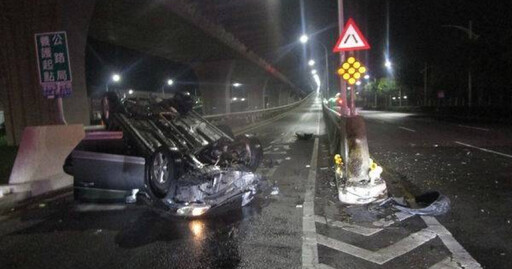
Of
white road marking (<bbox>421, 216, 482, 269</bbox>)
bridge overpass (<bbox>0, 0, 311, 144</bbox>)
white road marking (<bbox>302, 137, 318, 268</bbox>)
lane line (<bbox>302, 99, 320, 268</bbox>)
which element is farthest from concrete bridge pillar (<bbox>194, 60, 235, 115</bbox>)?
white road marking (<bbox>421, 216, 482, 269</bbox>)

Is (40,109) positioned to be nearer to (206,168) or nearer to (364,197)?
(206,168)

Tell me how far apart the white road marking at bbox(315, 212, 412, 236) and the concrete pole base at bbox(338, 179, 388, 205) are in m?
0.68

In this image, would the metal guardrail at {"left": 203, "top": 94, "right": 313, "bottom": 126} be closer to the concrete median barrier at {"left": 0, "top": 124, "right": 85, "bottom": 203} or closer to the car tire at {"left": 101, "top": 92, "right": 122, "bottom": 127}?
the concrete median barrier at {"left": 0, "top": 124, "right": 85, "bottom": 203}

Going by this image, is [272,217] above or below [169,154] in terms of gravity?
below

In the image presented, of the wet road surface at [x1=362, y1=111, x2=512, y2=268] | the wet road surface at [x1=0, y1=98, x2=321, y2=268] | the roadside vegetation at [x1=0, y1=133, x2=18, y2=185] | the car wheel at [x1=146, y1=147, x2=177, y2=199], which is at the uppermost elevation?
the car wheel at [x1=146, y1=147, x2=177, y2=199]

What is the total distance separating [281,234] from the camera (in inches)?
241

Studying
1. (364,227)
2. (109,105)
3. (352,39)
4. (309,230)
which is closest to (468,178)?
(352,39)

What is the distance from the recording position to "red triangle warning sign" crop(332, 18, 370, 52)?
30.8ft

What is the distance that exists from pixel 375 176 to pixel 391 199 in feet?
1.54

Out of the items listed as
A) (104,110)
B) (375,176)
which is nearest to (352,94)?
(375,176)

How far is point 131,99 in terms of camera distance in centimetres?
865

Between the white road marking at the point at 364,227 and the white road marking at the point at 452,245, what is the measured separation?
14.6 inches

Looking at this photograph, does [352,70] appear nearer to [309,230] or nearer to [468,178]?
[468,178]

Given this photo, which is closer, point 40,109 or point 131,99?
point 131,99
